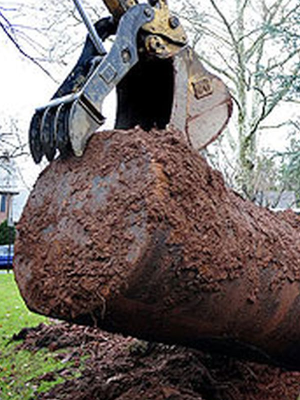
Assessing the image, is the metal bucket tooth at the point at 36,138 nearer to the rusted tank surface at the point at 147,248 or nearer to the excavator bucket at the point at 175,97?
the rusted tank surface at the point at 147,248

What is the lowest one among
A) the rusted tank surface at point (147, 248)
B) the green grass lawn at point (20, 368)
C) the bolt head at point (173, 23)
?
the green grass lawn at point (20, 368)

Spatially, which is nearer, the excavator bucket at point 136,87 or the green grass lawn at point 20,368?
the excavator bucket at point 136,87

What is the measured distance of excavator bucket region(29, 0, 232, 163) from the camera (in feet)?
6.63

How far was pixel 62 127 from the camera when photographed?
2000mm

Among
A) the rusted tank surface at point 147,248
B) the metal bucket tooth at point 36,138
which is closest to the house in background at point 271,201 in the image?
the rusted tank surface at point 147,248

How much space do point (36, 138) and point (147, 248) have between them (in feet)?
2.54

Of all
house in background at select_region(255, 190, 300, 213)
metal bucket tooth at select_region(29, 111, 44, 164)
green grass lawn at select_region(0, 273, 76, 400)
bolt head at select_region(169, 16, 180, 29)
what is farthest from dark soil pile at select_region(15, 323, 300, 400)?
house in background at select_region(255, 190, 300, 213)

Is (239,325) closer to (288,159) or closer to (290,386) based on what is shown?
(290,386)

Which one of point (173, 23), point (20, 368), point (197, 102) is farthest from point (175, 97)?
point (20, 368)

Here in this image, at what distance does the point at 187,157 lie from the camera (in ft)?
6.28

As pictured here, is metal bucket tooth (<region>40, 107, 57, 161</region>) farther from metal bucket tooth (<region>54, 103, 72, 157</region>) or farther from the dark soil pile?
the dark soil pile

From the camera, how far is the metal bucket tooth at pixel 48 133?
207cm

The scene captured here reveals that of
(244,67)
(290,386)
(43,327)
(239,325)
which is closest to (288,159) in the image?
(244,67)

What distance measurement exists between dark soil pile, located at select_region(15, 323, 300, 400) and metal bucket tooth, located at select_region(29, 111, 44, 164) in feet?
3.90
